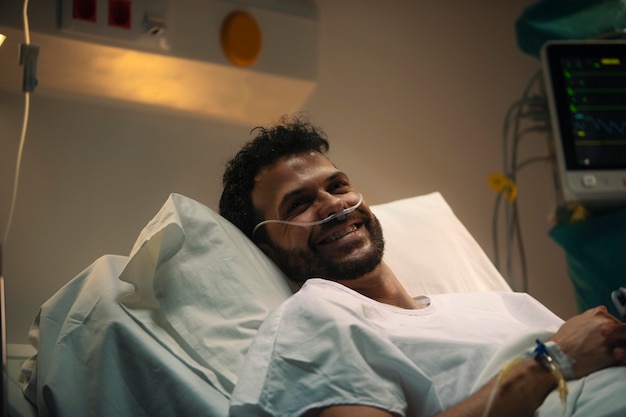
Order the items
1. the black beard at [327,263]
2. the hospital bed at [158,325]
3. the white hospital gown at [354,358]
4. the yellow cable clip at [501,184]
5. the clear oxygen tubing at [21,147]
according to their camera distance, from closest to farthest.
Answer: the white hospital gown at [354,358], the hospital bed at [158,325], the black beard at [327,263], the clear oxygen tubing at [21,147], the yellow cable clip at [501,184]

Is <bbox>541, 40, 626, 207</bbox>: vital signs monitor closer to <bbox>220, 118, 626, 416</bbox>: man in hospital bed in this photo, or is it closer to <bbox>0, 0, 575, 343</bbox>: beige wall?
<bbox>0, 0, 575, 343</bbox>: beige wall

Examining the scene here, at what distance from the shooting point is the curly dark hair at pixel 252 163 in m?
1.77

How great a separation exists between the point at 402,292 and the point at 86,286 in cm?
67

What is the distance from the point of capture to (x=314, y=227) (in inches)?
64.4

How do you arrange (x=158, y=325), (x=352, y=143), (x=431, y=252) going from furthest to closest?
(x=352, y=143)
(x=431, y=252)
(x=158, y=325)

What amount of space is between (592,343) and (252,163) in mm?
875

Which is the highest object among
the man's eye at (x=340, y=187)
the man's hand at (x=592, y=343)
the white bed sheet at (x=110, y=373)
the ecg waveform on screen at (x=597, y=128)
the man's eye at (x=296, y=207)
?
the ecg waveform on screen at (x=597, y=128)

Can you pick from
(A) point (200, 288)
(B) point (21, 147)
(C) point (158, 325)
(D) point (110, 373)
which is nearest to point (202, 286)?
(A) point (200, 288)

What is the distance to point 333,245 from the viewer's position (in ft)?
5.32

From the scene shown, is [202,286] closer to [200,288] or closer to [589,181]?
[200,288]

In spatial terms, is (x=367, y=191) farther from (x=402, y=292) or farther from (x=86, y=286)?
(x=86, y=286)

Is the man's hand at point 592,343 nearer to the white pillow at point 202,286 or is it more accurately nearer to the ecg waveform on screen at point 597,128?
the white pillow at point 202,286

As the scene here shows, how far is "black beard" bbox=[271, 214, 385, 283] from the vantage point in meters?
1.59

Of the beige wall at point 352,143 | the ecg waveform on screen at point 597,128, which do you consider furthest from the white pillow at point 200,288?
the ecg waveform on screen at point 597,128
